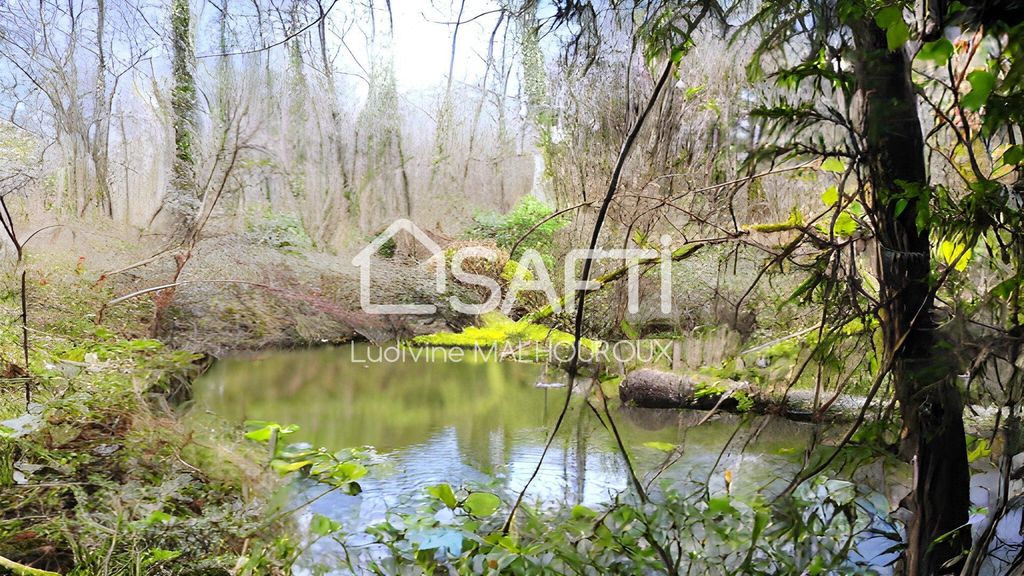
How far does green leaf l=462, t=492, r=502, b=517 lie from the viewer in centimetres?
83

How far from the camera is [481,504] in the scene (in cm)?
84

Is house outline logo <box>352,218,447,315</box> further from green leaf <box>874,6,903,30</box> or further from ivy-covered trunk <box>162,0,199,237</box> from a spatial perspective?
green leaf <box>874,6,903,30</box>

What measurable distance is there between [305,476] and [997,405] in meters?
1.05

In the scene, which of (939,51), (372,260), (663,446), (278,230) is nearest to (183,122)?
(278,230)

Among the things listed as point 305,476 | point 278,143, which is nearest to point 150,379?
point 305,476

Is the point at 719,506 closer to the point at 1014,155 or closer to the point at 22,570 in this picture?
the point at 1014,155

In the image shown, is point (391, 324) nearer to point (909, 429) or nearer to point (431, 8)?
point (431, 8)

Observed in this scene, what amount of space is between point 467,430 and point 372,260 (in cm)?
82

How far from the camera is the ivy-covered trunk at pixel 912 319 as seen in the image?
1.89 ft

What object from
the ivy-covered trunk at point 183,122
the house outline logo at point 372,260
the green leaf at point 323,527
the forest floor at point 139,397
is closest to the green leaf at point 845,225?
the green leaf at point 323,527

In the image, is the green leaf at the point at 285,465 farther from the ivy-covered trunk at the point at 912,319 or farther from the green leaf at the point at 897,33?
the green leaf at the point at 897,33

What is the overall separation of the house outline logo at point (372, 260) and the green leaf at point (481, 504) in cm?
142

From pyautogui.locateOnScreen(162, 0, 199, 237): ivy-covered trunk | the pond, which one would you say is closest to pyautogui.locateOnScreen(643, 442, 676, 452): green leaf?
the pond

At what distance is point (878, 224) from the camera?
604mm
